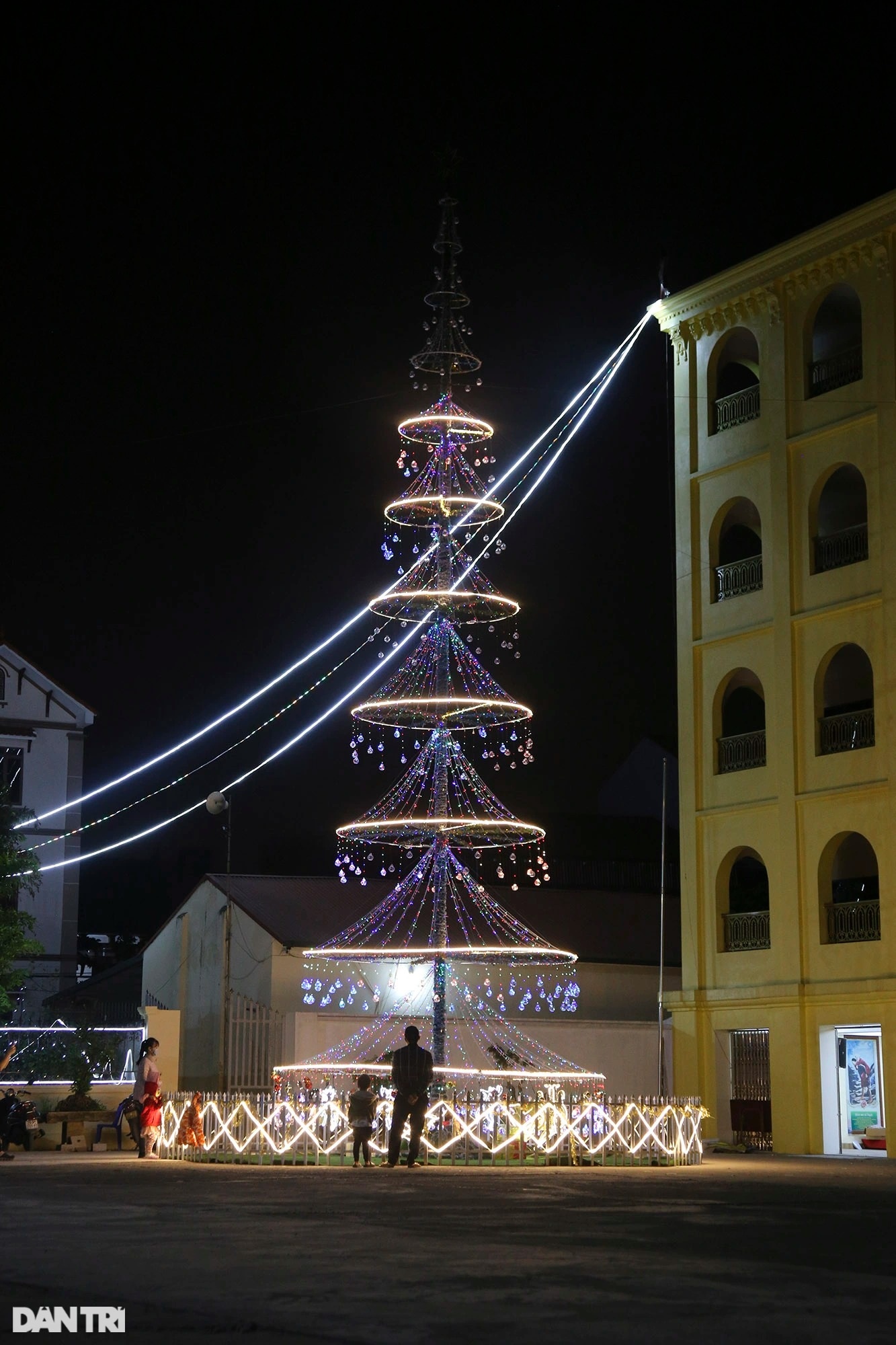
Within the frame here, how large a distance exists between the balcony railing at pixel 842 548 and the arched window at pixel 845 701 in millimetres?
1333

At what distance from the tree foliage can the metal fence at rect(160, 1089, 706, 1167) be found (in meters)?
12.6

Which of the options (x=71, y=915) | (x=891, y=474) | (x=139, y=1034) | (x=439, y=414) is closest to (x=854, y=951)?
(x=891, y=474)

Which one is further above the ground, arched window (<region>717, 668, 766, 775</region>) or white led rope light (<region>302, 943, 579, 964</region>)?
arched window (<region>717, 668, 766, 775</region>)

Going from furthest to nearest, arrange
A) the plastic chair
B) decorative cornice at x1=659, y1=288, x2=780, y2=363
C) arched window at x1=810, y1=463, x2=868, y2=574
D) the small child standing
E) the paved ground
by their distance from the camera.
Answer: decorative cornice at x1=659, y1=288, x2=780, y2=363 → arched window at x1=810, y1=463, x2=868, y2=574 → the plastic chair → the small child standing → the paved ground

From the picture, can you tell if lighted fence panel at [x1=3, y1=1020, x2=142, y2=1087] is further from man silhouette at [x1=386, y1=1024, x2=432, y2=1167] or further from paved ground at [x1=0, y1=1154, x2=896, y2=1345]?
paved ground at [x1=0, y1=1154, x2=896, y2=1345]

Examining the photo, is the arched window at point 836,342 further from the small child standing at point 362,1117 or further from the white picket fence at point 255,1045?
the small child standing at point 362,1117

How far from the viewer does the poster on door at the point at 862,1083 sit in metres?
25.5

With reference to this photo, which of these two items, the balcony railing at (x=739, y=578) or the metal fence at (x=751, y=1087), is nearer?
the metal fence at (x=751, y=1087)

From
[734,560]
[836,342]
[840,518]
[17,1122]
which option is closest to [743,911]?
[734,560]

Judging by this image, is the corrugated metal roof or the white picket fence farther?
the corrugated metal roof

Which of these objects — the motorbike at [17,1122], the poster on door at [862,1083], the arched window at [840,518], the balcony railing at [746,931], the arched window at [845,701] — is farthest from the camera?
the balcony railing at [746,931]

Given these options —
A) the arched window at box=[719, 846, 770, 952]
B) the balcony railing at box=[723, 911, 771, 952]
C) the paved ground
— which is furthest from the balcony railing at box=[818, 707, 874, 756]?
the paved ground

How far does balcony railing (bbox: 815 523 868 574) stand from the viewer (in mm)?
26422

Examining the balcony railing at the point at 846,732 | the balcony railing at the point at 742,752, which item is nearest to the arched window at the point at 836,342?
the balcony railing at the point at 846,732
